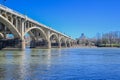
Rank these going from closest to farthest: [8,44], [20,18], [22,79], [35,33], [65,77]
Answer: [22,79] → [65,77] → [20,18] → [8,44] → [35,33]

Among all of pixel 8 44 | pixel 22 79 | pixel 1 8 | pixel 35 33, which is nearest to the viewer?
pixel 22 79

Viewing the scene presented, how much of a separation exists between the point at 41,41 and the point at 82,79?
138 meters

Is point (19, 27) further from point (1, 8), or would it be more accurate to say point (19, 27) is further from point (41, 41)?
point (41, 41)

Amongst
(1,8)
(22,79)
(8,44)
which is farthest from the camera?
(8,44)

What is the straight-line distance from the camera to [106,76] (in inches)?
1199

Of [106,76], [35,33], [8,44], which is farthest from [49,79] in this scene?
[35,33]

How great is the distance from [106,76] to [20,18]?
8112 centimetres

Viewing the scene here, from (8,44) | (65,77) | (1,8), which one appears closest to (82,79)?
(65,77)

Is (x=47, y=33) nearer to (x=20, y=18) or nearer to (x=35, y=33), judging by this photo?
(x=35, y=33)

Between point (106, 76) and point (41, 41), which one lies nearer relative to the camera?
point (106, 76)

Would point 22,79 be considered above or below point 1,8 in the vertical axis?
below

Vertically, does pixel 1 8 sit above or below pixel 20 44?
above

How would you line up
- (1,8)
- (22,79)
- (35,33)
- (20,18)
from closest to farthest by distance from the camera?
(22,79) < (1,8) < (20,18) < (35,33)

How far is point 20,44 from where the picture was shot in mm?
112562
